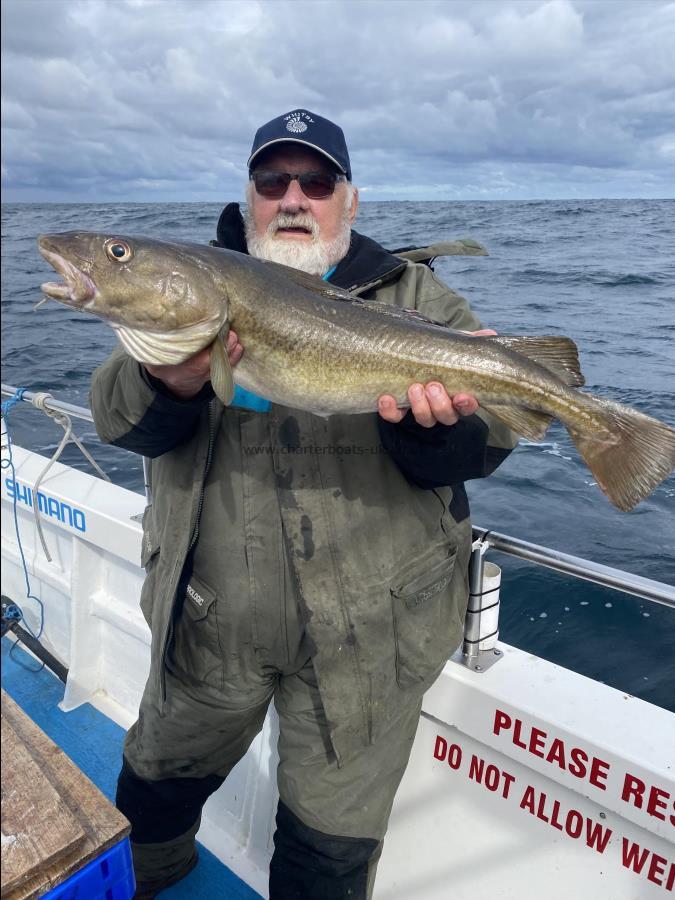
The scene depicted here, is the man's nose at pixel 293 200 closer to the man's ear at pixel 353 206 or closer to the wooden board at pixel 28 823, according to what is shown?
the man's ear at pixel 353 206

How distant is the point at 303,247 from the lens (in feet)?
10.4

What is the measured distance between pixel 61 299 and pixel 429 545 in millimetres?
1606

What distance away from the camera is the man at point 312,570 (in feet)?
8.37

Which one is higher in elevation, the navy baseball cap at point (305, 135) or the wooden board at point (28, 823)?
the navy baseball cap at point (305, 135)

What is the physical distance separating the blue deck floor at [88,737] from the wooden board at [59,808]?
195cm

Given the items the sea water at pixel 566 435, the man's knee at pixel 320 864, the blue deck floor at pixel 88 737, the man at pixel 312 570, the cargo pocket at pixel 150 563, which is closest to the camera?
the man at pixel 312 570

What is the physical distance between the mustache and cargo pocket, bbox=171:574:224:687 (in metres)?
1.64

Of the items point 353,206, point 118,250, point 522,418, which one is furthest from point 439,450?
point 353,206

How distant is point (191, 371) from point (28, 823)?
1.45 m

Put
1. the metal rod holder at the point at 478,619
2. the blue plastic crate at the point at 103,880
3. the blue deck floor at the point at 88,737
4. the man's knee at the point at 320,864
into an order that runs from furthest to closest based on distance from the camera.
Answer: the blue deck floor at the point at 88,737
the metal rod holder at the point at 478,619
the man's knee at the point at 320,864
the blue plastic crate at the point at 103,880

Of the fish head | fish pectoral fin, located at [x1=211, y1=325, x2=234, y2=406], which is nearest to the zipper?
fish pectoral fin, located at [x1=211, y1=325, x2=234, y2=406]

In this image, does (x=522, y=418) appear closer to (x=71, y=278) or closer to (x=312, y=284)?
(x=312, y=284)

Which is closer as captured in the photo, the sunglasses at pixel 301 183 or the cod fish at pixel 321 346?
the cod fish at pixel 321 346

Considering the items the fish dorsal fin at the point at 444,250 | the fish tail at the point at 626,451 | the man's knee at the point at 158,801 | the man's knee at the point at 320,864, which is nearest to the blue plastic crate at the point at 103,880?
the man's knee at the point at 320,864
